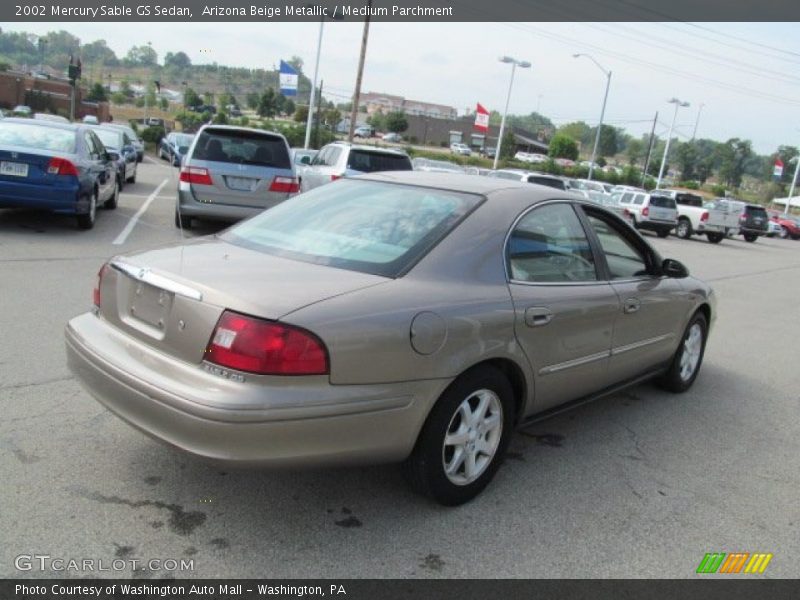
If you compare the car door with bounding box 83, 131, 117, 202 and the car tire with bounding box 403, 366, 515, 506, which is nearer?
the car tire with bounding box 403, 366, 515, 506

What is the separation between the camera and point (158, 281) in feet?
9.68

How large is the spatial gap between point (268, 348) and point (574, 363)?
6.33ft

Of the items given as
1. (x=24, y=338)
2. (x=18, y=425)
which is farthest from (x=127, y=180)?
(x=18, y=425)

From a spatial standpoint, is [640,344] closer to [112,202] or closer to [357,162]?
[357,162]

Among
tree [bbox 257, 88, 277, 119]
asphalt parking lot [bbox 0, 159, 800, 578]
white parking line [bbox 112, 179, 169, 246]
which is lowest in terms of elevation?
white parking line [bbox 112, 179, 169, 246]

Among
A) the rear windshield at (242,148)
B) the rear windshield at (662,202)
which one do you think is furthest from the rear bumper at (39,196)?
the rear windshield at (662,202)

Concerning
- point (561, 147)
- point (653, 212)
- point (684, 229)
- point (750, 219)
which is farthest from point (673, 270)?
point (561, 147)

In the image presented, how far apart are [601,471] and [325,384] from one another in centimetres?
199

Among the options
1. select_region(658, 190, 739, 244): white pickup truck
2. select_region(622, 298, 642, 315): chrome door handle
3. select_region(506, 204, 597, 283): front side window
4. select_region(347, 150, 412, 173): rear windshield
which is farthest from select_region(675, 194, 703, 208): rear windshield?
select_region(506, 204, 597, 283): front side window

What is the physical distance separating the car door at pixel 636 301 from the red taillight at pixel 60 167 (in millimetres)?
7513

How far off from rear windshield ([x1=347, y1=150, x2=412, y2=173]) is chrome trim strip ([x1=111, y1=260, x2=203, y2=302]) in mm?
9848

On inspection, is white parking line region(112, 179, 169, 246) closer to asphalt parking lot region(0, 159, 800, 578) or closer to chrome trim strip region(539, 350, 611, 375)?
asphalt parking lot region(0, 159, 800, 578)

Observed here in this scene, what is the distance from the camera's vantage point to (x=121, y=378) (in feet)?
9.62

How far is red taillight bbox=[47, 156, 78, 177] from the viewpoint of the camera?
9.06 m
